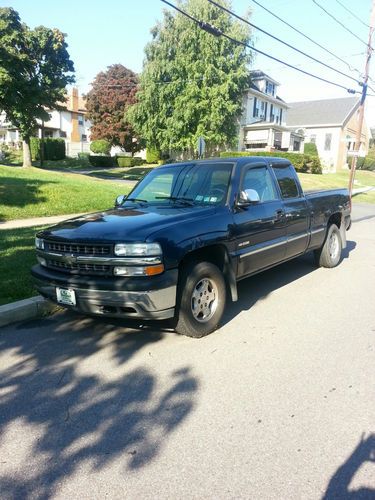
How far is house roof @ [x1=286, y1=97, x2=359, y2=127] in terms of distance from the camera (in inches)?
2082

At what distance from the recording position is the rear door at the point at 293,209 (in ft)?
20.2

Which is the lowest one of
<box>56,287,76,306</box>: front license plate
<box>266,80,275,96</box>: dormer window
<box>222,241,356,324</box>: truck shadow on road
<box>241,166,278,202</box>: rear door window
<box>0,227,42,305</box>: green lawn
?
<box>222,241,356,324</box>: truck shadow on road

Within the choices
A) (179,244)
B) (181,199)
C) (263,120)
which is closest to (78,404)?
(179,244)

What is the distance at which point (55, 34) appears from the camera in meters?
29.4

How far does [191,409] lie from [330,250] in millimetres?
5136

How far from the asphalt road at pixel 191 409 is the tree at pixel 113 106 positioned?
4864cm

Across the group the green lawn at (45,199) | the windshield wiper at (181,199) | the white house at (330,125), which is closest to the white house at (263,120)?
the white house at (330,125)

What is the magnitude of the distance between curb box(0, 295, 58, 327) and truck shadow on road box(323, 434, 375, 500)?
3675mm

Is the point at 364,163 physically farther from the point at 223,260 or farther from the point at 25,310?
the point at 25,310

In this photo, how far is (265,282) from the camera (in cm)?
676

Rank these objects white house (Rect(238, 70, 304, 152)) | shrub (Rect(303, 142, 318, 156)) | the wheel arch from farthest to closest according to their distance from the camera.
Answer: shrub (Rect(303, 142, 318, 156))
white house (Rect(238, 70, 304, 152))
the wheel arch

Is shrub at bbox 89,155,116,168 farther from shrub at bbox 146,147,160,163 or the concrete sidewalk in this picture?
the concrete sidewalk

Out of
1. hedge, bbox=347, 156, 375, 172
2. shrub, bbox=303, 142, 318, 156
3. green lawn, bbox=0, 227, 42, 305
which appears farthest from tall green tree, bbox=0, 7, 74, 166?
hedge, bbox=347, 156, 375, 172

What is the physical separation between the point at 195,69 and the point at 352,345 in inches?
1363
